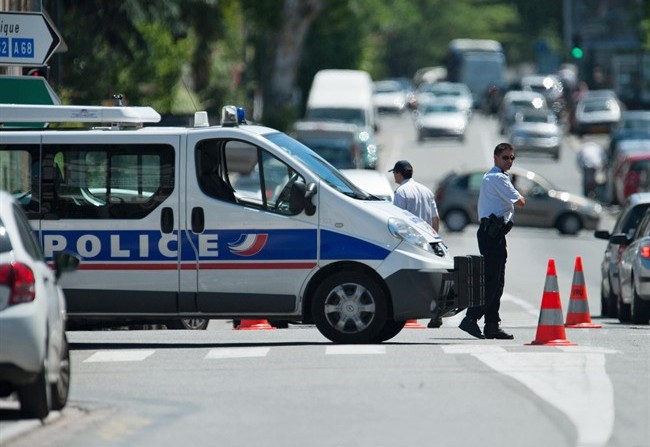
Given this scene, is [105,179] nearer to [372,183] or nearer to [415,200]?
[415,200]

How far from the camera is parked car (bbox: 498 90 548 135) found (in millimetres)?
70875

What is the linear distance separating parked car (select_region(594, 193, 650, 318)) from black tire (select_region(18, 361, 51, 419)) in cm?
1159

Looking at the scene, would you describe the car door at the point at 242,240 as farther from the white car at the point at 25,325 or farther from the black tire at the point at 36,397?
the black tire at the point at 36,397

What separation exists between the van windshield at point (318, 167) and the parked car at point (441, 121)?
5582cm

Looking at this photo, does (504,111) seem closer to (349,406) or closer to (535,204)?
(535,204)

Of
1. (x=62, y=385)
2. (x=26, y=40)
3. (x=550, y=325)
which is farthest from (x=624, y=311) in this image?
(x=62, y=385)

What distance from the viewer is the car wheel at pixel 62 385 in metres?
11.2

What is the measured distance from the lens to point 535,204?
41.7m

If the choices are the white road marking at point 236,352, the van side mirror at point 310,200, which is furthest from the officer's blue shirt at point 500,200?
the white road marking at point 236,352

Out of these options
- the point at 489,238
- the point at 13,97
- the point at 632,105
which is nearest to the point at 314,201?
the point at 489,238

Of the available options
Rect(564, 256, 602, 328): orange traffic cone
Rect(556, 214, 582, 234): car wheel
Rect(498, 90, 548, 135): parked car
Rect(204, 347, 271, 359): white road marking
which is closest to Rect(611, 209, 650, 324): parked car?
Rect(564, 256, 602, 328): orange traffic cone

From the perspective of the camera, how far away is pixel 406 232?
15562 millimetres

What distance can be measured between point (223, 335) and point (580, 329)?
3552 mm

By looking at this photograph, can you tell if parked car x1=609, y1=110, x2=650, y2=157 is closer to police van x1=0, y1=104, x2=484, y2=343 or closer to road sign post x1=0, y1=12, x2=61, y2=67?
road sign post x1=0, y1=12, x2=61, y2=67
